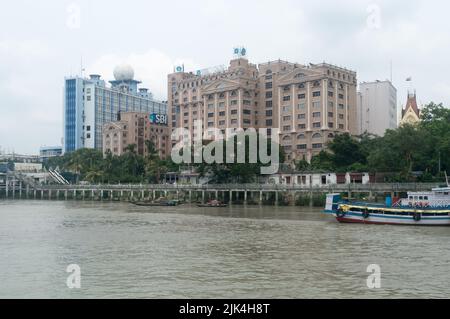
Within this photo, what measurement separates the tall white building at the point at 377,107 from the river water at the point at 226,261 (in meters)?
98.3

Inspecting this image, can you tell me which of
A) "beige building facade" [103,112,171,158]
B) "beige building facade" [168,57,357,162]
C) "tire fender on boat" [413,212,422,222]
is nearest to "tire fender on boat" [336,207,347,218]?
"tire fender on boat" [413,212,422,222]

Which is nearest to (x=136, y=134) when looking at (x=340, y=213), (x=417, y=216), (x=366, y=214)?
(x=340, y=213)

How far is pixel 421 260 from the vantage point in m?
31.9

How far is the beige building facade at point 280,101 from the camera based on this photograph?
422 feet

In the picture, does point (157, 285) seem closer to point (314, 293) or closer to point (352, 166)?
point (314, 293)

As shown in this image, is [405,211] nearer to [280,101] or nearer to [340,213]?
[340,213]

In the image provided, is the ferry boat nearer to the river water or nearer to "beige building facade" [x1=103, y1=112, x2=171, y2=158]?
the river water

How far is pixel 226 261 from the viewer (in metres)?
31.6

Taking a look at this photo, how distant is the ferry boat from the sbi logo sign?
131771 millimetres

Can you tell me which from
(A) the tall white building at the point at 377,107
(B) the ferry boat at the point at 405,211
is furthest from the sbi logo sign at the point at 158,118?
(B) the ferry boat at the point at 405,211

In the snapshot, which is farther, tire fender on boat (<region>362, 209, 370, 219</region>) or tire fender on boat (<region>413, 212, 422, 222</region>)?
tire fender on boat (<region>362, 209, 370, 219</region>)

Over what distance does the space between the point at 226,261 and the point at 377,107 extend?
124 metres

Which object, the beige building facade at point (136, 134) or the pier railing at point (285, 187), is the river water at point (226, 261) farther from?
the beige building facade at point (136, 134)

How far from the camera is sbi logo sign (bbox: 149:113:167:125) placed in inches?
7247
